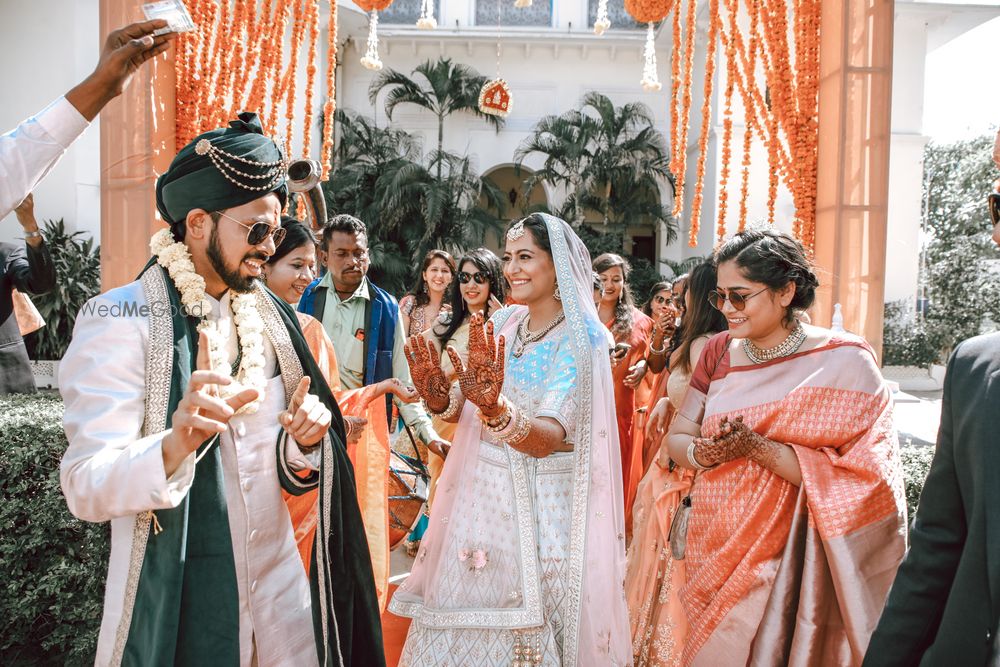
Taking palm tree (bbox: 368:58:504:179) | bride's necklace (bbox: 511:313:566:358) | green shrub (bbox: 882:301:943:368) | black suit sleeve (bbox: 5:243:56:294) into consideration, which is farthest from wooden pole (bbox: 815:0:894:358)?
palm tree (bbox: 368:58:504:179)

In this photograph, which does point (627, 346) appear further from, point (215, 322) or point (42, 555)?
point (42, 555)

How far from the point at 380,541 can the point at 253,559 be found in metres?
1.24

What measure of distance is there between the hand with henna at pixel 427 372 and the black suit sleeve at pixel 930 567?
1.54 m

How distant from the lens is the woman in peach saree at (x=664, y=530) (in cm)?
338

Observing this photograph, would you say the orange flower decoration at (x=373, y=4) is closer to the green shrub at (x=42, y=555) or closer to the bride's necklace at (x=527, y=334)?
the green shrub at (x=42, y=555)

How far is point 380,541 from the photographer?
10.2ft

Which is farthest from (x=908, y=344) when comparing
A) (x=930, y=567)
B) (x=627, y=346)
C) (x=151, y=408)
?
(x=151, y=408)

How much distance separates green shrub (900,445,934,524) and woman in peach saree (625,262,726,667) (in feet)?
3.38

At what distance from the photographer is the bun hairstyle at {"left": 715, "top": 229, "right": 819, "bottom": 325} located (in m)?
2.64

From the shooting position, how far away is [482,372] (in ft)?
7.71

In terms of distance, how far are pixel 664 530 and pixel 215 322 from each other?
2.40m

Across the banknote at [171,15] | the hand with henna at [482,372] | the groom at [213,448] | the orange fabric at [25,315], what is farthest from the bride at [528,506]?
the orange fabric at [25,315]

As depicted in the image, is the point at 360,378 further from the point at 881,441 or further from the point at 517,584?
the point at 881,441

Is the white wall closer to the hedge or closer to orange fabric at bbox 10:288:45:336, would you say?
orange fabric at bbox 10:288:45:336
